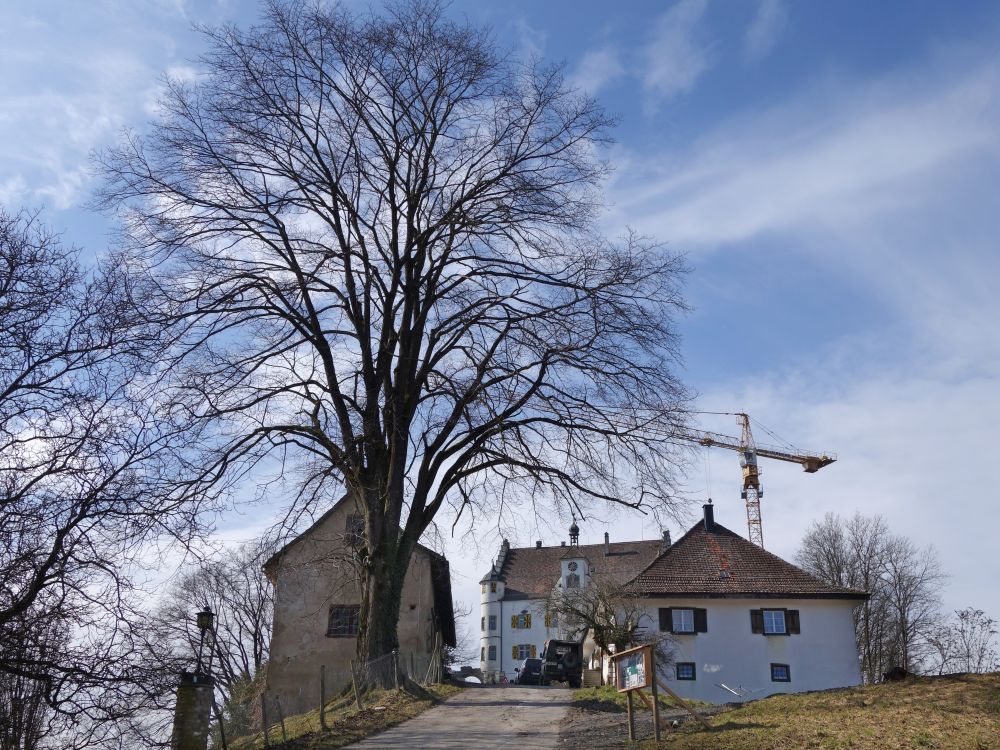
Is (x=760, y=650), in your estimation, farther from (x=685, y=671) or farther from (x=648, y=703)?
(x=648, y=703)

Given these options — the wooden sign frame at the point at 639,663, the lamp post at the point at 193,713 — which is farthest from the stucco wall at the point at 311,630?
the wooden sign frame at the point at 639,663

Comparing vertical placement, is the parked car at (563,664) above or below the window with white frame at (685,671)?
above

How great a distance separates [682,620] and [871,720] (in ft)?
101

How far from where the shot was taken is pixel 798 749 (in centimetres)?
1090

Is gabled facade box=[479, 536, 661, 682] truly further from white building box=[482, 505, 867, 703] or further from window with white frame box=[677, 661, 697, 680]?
window with white frame box=[677, 661, 697, 680]

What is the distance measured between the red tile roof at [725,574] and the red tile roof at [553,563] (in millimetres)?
35505

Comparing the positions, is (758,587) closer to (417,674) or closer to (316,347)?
(417,674)

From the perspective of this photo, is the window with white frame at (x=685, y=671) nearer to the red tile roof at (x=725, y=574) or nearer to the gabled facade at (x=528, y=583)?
the red tile roof at (x=725, y=574)

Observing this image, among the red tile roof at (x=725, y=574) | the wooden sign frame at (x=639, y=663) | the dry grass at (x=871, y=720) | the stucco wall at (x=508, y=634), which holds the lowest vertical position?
the stucco wall at (x=508, y=634)

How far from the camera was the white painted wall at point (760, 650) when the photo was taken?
4050cm

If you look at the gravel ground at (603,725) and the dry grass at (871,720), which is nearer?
the dry grass at (871,720)

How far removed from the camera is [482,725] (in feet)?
51.0

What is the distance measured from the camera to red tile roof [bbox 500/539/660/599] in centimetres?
8238

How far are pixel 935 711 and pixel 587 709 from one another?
718cm
